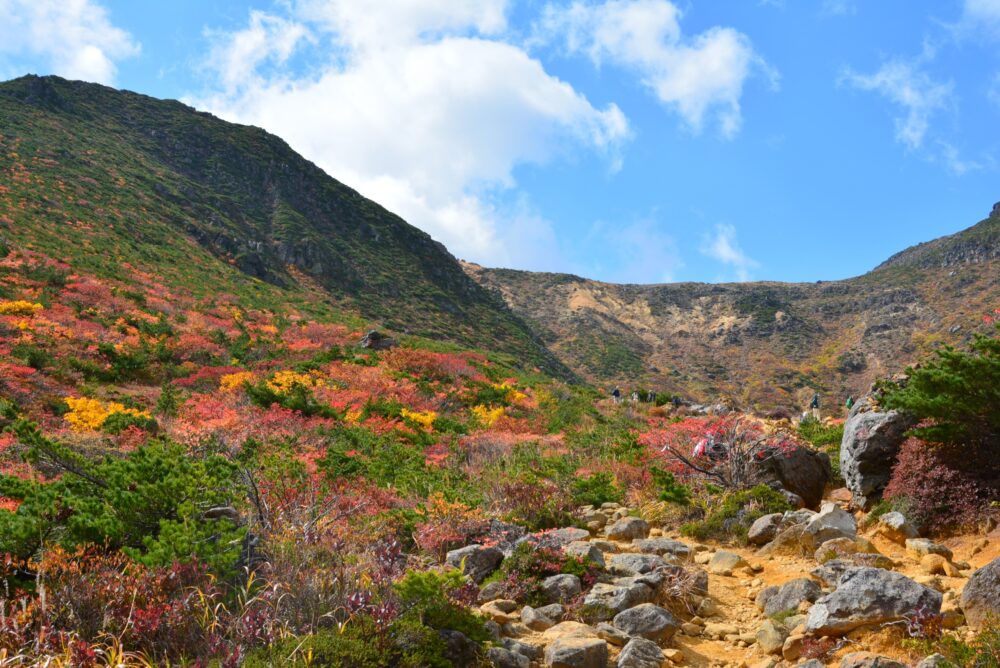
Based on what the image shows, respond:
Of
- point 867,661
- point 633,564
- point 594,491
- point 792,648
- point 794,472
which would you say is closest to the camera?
point 867,661

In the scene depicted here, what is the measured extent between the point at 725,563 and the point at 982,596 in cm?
270

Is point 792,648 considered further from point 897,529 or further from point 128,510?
point 128,510

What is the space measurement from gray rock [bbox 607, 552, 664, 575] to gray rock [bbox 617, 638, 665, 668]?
156 centimetres

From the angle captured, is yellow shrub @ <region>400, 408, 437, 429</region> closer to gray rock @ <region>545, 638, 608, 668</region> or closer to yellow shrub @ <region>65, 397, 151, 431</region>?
yellow shrub @ <region>65, 397, 151, 431</region>

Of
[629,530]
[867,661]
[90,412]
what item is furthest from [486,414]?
[867,661]

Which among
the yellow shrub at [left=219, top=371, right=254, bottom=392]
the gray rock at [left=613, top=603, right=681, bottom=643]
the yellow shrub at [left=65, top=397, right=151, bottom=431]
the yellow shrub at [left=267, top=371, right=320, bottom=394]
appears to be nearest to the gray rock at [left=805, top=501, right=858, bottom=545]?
the gray rock at [left=613, top=603, right=681, bottom=643]

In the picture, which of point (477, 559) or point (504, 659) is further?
point (477, 559)

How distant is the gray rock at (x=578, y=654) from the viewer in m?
4.25

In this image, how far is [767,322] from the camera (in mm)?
81125

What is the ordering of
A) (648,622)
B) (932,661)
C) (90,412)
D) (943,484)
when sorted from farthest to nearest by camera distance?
(90,412)
(943,484)
(648,622)
(932,661)

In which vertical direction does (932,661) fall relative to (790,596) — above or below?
above

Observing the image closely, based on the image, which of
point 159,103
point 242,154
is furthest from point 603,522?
point 159,103

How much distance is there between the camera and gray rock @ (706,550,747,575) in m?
6.57

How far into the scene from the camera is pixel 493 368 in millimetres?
27609
